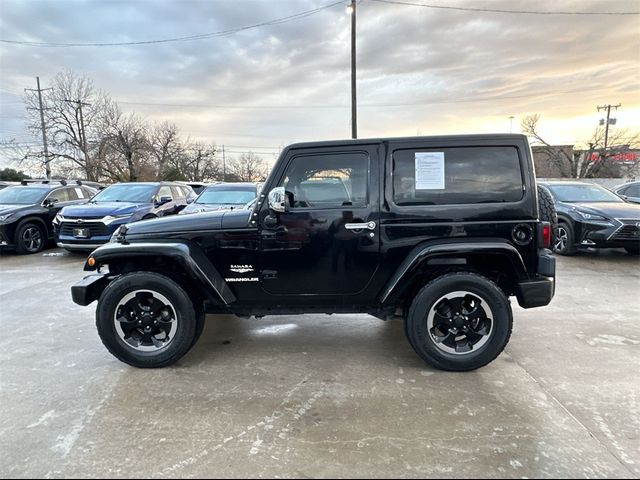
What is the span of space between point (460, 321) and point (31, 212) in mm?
10113

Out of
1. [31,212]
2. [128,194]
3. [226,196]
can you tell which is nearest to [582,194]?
[226,196]

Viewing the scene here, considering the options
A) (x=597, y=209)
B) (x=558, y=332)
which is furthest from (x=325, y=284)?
(x=597, y=209)

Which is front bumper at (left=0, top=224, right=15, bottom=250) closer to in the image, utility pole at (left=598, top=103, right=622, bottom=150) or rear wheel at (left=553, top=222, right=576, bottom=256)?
rear wheel at (left=553, top=222, right=576, bottom=256)

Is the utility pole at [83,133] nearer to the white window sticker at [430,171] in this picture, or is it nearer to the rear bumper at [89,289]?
the rear bumper at [89,289]

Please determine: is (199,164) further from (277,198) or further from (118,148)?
(277,198)

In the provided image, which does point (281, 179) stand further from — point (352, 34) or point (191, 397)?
point (352, 34)

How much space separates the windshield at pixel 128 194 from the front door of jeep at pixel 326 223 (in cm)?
723

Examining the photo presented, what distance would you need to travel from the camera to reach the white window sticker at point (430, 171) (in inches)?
134

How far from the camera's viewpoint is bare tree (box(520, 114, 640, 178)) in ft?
125

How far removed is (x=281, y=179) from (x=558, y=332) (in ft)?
11.0

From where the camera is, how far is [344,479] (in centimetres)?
217

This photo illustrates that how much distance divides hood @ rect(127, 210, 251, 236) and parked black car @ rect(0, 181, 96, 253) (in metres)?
7.50

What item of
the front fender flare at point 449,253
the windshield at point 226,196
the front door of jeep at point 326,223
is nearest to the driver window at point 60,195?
the windshield at point 226,196

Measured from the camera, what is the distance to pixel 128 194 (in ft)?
32.4
